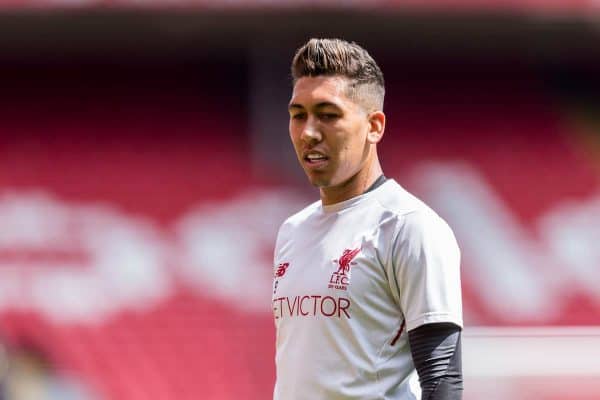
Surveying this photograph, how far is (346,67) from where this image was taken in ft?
7.35

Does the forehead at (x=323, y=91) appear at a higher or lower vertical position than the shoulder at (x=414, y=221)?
higher

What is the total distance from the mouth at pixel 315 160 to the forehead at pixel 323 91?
0.10m

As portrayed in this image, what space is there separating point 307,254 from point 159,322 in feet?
18.9

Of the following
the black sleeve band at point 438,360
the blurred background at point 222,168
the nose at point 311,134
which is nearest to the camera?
the black sleeve band at point 438,360

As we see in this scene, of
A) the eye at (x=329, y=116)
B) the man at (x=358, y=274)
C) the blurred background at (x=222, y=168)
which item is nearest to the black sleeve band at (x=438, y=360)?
the man at (x=358, y=274)

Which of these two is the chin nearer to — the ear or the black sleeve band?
the ear

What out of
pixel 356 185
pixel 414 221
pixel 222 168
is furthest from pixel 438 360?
pixel 222 168

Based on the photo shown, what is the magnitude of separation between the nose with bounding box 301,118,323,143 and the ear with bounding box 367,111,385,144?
4.4 inches

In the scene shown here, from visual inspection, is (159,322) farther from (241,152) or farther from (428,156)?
(428,156)

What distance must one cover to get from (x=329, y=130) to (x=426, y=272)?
0.35 metres

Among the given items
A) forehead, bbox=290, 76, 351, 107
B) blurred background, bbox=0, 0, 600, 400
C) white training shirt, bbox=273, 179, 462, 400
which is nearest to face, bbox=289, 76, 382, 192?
forehead, bbox=290, 76, 351, 107

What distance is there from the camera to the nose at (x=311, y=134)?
2.22m

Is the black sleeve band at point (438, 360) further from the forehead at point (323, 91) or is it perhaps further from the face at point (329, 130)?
the forehead at point (323, 91)

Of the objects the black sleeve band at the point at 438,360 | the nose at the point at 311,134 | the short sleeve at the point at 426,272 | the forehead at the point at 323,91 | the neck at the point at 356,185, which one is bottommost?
the black sleeve band at the point at 438,360
